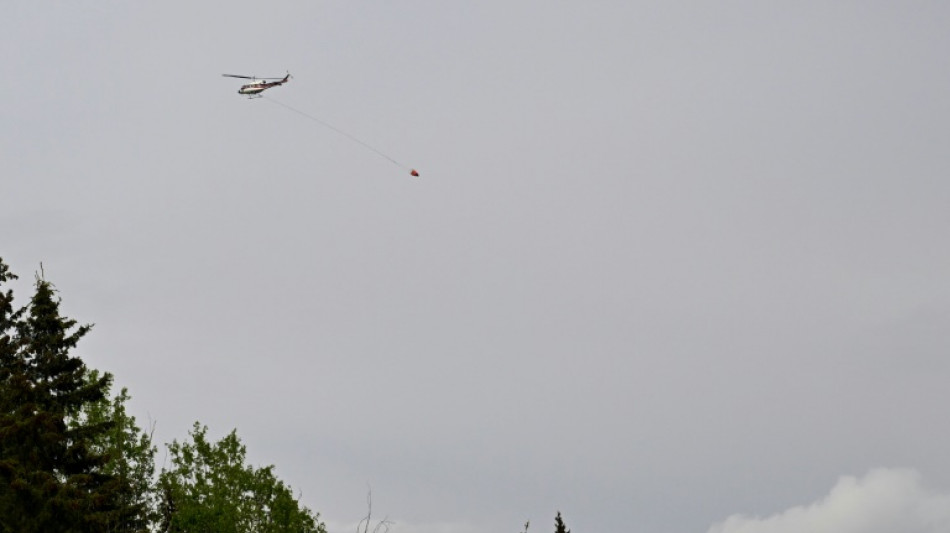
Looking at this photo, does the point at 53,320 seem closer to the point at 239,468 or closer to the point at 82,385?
the point at 82,385

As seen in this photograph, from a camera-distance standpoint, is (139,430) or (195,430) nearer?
(139,430)

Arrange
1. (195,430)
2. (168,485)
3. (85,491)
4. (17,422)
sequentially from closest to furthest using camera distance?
(17,422), (85,491), (168,485), (195,430)

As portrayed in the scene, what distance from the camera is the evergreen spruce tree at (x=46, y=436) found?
119 ft

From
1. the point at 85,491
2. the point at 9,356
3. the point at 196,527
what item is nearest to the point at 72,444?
the point at 85,491

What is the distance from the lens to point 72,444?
39531 mm

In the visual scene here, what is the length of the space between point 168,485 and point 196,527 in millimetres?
4390

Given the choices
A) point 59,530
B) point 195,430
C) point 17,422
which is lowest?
point 59,530

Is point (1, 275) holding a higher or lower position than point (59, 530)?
higher

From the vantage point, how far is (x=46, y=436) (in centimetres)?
3731

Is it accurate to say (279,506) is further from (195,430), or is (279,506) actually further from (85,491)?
(85,491)

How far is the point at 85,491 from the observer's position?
38.4 meters

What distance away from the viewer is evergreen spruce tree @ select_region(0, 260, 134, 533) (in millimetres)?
36188

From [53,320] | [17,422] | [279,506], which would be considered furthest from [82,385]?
[279,506]

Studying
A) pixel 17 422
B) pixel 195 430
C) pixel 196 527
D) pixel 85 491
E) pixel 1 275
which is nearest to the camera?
pixel 17 422
